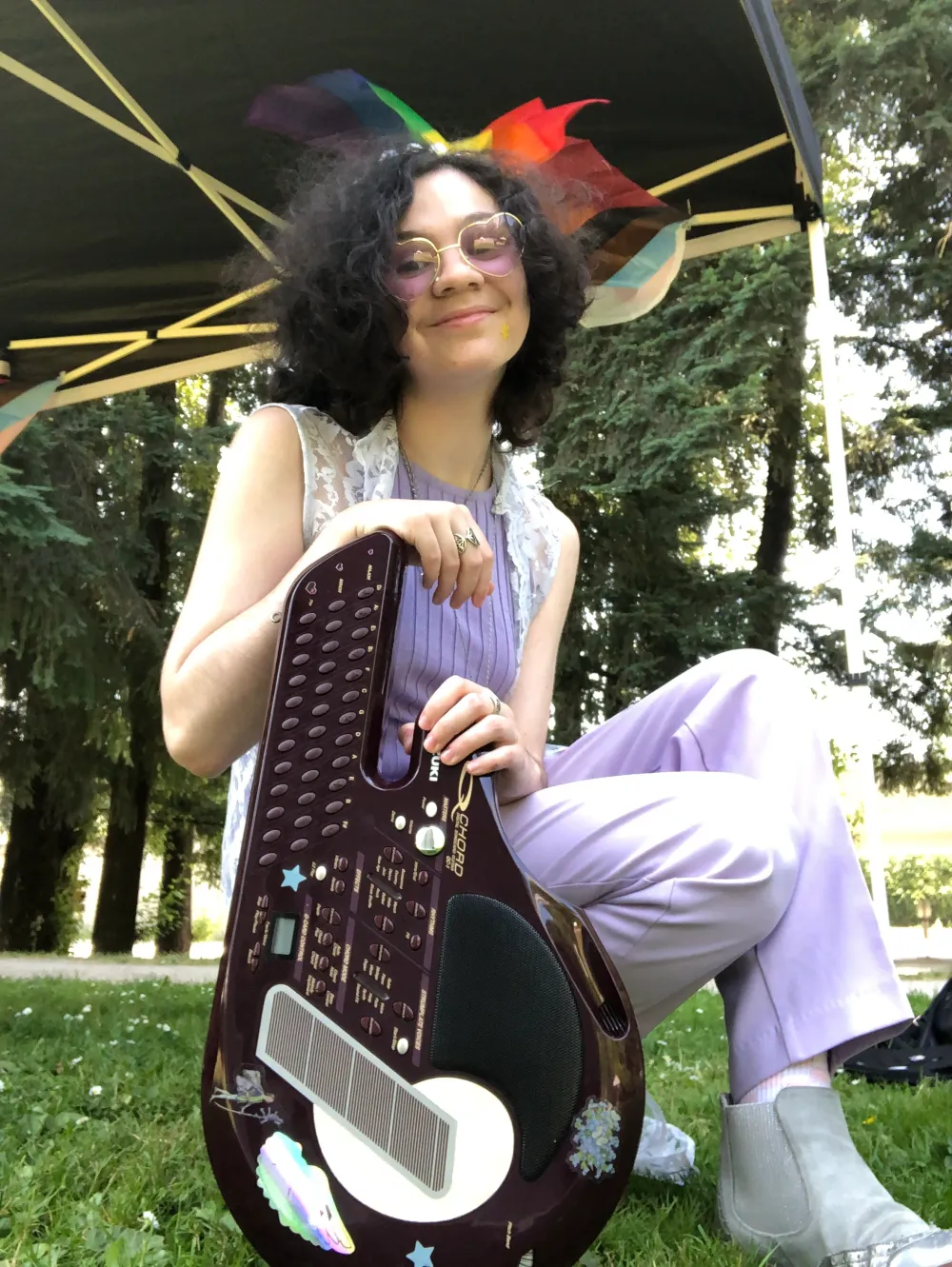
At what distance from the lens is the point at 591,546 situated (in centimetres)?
727

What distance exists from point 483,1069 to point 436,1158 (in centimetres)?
8

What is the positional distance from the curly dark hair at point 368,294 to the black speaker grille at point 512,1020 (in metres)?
0.82

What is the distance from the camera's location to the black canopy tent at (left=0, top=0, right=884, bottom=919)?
2541 millimetres

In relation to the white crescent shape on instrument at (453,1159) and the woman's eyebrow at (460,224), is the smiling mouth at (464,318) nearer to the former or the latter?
the woman's eyebrow at (460,224)

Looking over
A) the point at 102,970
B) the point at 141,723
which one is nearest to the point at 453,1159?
the point at 102,970

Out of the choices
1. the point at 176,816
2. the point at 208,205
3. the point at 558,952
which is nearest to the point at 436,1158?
the point at 558,952

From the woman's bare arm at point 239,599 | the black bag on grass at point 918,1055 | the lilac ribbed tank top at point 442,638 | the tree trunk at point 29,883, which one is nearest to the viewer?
the woman's bare arm at point 239,599

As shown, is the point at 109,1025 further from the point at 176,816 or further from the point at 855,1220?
the point at 176,816

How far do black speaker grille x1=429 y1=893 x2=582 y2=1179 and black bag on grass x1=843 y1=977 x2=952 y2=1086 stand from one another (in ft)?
5.19

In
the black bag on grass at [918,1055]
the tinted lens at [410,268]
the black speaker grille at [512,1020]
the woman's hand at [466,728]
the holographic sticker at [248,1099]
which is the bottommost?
the black bag on grass at [918,1055]

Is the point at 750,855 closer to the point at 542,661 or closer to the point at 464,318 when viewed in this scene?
the point at 542,661

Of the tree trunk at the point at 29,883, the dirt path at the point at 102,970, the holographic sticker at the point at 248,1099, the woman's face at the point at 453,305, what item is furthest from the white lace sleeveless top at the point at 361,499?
the tree trunk at the point at 29,883

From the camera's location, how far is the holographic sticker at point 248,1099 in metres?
0.84

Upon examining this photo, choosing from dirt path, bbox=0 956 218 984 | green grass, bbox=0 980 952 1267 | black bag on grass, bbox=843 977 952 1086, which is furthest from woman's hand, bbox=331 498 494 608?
dirt path, bbox=0 956 218 984
